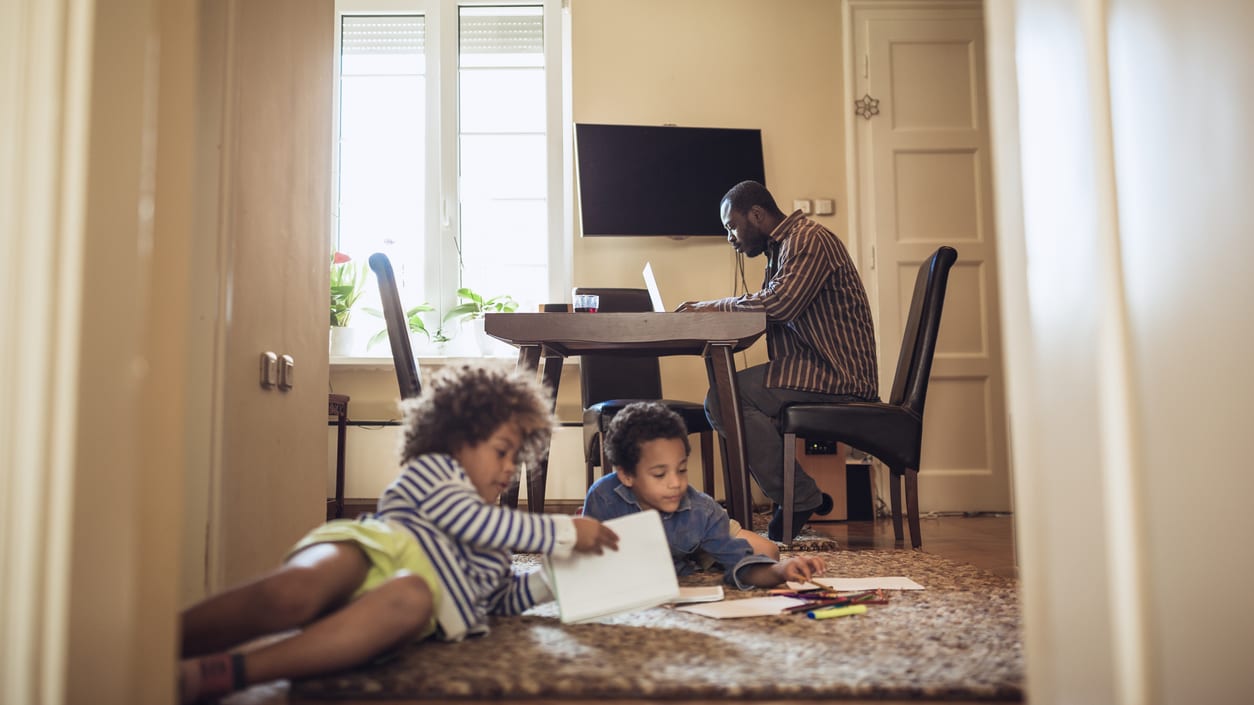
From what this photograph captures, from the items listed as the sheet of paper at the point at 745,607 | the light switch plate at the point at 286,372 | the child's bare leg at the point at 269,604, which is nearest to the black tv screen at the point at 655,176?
the light switch plate at the point at 286,372

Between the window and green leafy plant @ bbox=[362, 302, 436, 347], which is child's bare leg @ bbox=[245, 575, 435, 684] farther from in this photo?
the window

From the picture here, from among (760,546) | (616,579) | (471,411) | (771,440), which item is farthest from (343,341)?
(616,579)

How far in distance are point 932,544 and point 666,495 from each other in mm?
1344

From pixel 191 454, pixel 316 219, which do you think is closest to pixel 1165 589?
pixel 191 454

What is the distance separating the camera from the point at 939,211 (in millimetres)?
4395

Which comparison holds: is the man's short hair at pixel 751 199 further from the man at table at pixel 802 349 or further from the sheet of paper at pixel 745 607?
the sheet of paper at pixel 745 607

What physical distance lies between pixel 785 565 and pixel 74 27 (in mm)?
1446

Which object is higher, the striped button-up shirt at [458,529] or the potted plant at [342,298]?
the potted plant at [342,298]

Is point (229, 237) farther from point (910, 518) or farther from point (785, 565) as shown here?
point (910, 518)

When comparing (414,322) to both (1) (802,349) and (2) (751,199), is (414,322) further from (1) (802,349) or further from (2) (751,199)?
(1) (802,349)

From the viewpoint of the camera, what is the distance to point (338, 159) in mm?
4516

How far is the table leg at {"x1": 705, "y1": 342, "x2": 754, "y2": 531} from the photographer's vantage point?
2643mm

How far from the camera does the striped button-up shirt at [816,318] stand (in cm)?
300

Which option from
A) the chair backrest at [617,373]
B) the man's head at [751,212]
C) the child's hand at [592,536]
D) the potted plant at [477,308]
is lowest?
the child's hand at [592,536]
